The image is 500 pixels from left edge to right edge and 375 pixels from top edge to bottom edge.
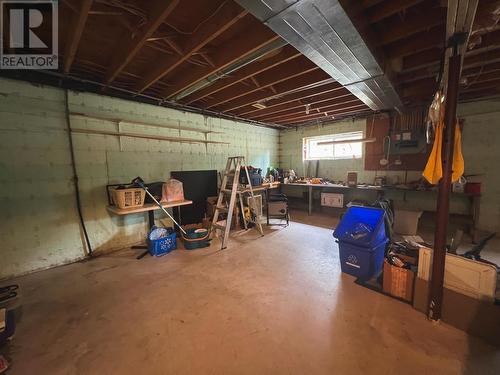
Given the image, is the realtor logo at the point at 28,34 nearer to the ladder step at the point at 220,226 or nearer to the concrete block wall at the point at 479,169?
the ladder step at the point at 220,226

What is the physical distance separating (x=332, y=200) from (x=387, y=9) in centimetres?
419

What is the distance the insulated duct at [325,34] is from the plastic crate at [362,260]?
2.01 metres

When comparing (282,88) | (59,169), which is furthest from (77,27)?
(282,88)

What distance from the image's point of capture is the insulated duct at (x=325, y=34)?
4.33 ft

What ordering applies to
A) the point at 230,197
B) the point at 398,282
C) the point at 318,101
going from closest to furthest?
the point at 398,282
the point at 230,197
the point at 318,101

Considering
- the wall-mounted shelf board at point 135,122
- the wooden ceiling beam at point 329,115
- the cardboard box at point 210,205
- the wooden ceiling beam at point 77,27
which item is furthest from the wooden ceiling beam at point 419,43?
the cardboard box at point 210,205

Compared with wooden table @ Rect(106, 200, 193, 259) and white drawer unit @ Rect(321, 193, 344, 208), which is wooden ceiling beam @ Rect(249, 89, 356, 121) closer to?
white drawer unit @ Rect(321, 193, 344, 208)

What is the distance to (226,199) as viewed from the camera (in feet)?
14.2

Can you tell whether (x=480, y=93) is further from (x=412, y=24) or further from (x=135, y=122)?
(x=135, y=122)

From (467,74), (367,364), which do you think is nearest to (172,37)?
(367,364)

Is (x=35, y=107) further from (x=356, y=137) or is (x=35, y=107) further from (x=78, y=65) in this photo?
(x=356, y=137)

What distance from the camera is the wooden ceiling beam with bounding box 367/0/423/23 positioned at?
4.95ft

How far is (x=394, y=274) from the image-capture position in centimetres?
205

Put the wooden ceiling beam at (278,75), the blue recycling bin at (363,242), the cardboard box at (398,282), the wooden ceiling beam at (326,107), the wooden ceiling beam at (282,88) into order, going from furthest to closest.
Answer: the wooden ceiling beam at (326,107), the wooden ceiling beam at (282,88), the wooden ceiling beam at (278,75), the blue recycling bin at (363,242), the cardboard box at (398,282)
